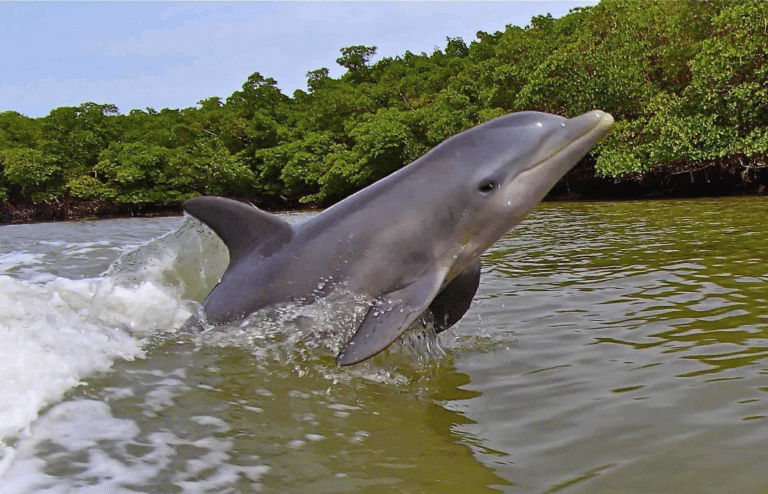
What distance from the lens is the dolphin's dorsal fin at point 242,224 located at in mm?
4809

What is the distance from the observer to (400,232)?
14.1 feet

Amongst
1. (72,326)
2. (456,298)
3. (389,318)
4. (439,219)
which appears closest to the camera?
(389,318)

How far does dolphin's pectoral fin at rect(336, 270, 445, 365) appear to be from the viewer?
3.54 meters

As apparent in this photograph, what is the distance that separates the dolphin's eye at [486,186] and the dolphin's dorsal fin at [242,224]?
4.75 ft

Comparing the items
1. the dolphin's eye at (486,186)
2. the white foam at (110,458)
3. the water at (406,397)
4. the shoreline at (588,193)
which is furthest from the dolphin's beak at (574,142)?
the shoreline at (588,193)

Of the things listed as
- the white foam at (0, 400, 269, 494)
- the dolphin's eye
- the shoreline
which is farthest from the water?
the shoreline

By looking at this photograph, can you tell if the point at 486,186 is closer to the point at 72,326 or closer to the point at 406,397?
the point at 406,397

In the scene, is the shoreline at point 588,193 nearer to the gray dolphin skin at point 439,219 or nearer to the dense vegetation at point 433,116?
the dense vegetation at point 433,116

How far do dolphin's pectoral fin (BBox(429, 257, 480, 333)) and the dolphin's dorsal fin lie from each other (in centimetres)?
121

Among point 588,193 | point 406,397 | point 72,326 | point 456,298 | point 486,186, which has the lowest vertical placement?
point 406,397

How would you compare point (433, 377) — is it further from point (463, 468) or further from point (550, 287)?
point (550, 287)

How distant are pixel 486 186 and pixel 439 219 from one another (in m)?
0.38

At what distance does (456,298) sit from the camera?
4660 mm

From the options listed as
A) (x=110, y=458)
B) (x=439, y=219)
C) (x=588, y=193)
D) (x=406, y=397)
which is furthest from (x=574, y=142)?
(x=588, y=193)
